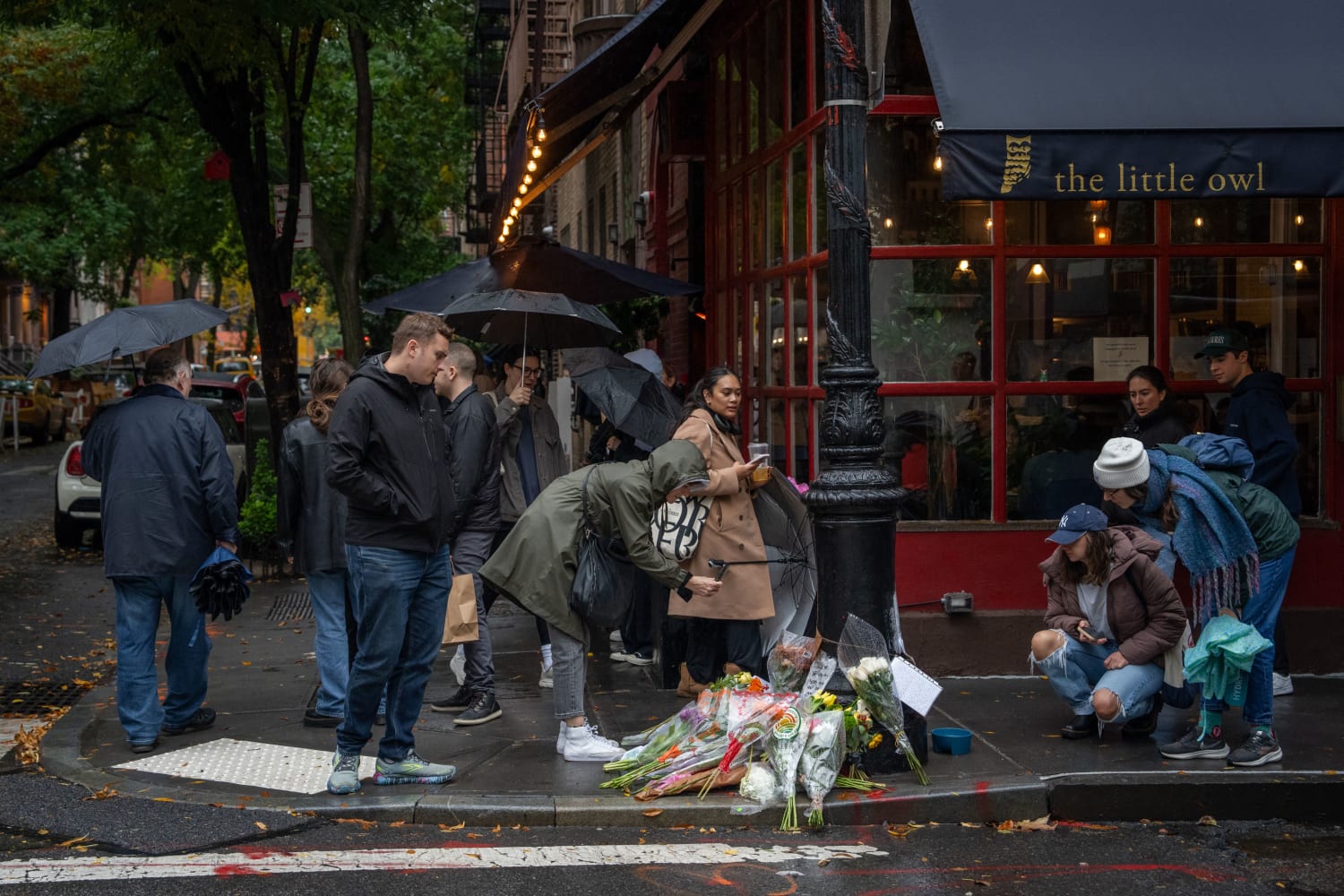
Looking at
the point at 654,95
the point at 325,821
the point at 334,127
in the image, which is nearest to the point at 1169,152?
the point at 325,821

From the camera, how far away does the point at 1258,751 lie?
6.25 meters

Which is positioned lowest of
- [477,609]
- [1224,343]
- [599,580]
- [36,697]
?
[36,697]

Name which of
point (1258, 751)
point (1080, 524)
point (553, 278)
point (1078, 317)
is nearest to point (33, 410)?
point (553, 278)

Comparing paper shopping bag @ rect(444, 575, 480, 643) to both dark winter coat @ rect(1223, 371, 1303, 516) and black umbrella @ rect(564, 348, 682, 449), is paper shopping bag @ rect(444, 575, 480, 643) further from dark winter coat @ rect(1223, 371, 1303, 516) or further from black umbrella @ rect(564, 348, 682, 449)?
dark winter coat @ rect(1223, 371, 1303, 516)

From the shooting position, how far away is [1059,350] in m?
8.20

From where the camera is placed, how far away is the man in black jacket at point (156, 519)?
6.81 meters

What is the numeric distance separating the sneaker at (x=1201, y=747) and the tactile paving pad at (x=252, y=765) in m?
3.60

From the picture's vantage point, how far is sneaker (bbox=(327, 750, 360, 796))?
596 centimetres

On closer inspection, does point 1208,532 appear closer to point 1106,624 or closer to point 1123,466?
point 1123,466

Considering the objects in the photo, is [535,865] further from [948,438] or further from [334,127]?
[334,127]

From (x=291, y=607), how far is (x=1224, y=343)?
7442 mm

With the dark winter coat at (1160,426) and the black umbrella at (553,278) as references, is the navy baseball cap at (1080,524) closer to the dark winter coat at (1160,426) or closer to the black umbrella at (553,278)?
the dark winter coat at (1160,426)

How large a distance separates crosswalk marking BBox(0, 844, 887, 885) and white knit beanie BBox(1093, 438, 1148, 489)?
1.97 m

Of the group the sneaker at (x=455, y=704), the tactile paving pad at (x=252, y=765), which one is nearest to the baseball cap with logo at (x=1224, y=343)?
the sneaker at (x=455, y=704)
